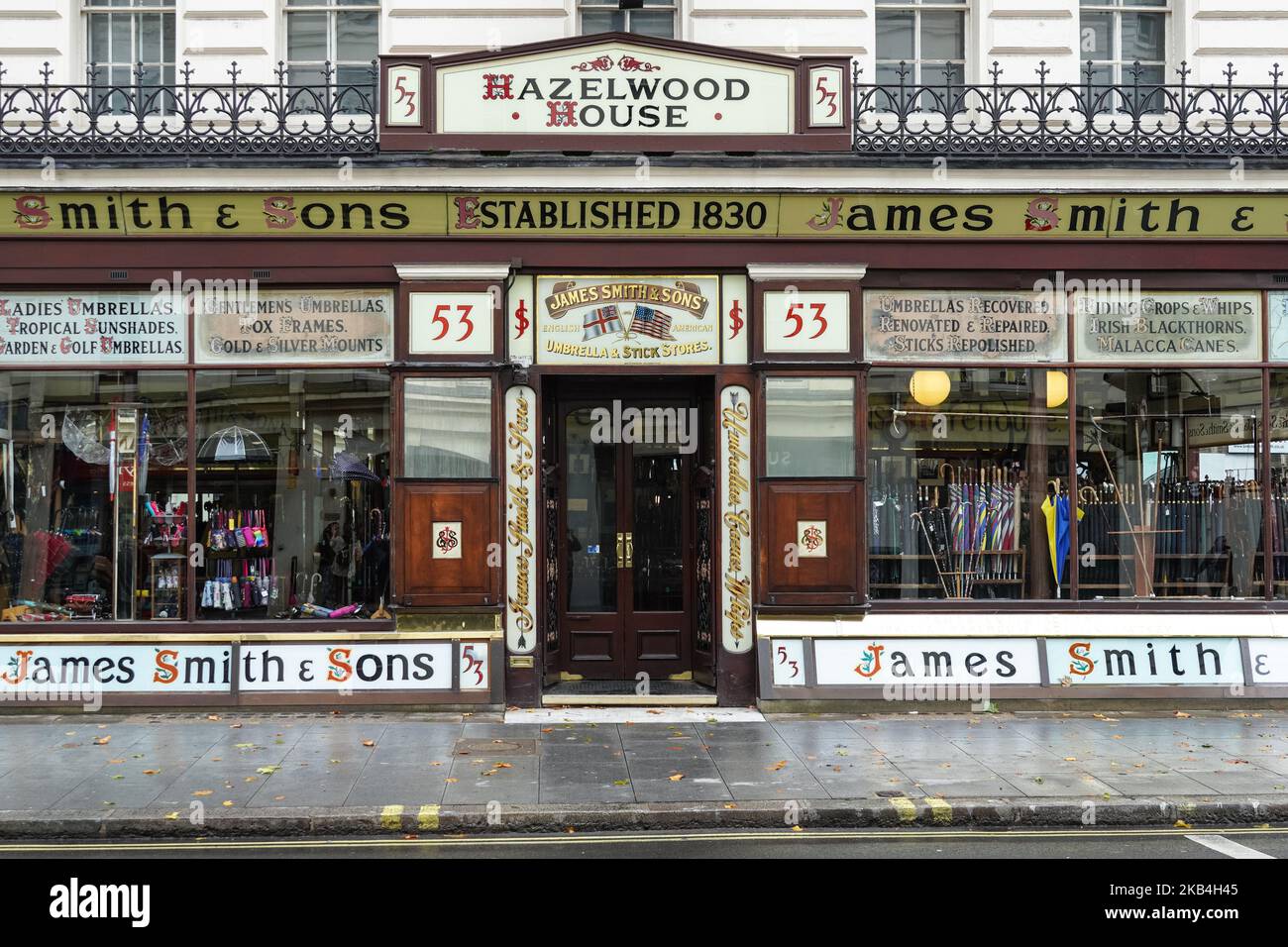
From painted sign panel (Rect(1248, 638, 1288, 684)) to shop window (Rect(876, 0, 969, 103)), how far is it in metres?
6.53

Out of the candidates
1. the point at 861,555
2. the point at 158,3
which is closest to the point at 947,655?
the point at 861,555

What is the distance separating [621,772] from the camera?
382 inches

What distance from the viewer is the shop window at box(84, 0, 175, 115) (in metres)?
13.1

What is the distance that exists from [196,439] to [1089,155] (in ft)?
30.6

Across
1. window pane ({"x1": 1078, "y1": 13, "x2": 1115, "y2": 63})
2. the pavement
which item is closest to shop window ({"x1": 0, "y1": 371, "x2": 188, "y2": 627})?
the pavement

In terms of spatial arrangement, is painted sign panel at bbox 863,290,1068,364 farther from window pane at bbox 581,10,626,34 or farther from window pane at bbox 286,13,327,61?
window pane at bbox 286,13,327,61

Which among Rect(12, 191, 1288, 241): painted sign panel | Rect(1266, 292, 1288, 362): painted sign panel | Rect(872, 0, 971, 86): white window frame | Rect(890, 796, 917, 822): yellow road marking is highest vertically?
Rect(872, 0, 971, 86): white window frame

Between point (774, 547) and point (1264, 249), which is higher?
point (1264, 249)

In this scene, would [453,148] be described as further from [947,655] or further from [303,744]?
[947,655]

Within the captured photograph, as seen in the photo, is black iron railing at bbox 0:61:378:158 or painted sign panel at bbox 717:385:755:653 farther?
painted sign panel at bbox 717:385:755:653

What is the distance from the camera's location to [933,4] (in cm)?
1333

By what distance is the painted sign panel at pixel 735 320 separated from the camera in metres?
12.5

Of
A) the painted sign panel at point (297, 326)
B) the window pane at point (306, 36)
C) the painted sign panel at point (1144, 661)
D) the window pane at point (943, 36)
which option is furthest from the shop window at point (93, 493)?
the painted sign panel at point (1144, 661)

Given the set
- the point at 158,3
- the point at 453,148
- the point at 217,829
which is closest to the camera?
the point at 217,829
